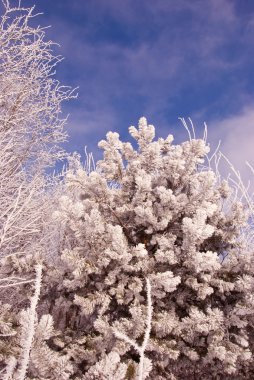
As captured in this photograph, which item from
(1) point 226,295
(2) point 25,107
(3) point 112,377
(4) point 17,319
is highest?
(2) point 25,107

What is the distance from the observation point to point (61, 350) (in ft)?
12.8

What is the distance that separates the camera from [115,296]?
13.2ft

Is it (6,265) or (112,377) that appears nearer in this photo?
(112,377)

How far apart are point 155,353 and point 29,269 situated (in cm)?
178

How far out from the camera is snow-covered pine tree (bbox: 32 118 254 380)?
12.5ft

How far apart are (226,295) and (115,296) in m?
1.40

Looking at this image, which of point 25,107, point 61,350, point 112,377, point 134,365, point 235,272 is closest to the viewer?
point 112,377

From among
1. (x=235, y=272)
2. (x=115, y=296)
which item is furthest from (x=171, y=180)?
(x=115, y=296)

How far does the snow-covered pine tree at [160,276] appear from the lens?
12.5 ft

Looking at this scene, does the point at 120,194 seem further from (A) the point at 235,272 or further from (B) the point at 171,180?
(A) the point at 235,272

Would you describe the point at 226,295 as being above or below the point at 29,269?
below

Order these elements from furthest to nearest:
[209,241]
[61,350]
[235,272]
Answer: [209,241] < [235,272] < [61,350]

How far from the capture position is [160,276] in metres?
3.78

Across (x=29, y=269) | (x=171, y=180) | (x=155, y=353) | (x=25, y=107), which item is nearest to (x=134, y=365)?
(x=155, y=353)
